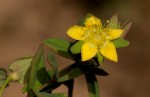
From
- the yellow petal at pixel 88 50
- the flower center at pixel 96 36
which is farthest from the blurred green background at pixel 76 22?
the yellow petal at pixel 88 50

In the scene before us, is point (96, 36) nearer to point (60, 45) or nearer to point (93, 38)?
point (93, 38)

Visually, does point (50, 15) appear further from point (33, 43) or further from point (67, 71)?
point (67, 71)

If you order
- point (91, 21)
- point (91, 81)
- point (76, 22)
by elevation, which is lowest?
point (76, 22)

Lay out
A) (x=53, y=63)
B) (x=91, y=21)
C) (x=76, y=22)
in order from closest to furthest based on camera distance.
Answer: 1. (x=53, y=63)
2. (x=91, y=21)
3. (x=76, y=22)

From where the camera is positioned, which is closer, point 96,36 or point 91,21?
point 91,21

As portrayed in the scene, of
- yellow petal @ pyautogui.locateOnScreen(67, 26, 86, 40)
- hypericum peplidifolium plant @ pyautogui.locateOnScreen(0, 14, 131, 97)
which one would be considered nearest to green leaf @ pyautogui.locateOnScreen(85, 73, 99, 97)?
hypericum peplidifolium plant @ pyautogui.locateOnScreen(0, 14, 131, 97)

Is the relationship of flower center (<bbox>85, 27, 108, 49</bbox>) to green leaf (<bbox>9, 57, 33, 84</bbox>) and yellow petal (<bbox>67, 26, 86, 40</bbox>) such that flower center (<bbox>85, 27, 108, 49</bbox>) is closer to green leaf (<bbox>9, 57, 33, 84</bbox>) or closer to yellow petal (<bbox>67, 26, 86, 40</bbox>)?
yellow petal (<bbox>67, 26, 86, 40</bbox>)

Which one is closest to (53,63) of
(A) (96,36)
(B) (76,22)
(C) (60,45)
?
(C) (60,45)

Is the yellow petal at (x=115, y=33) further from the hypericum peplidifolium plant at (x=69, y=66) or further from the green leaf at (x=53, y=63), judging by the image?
the green leaf at (x=53, y=63)
